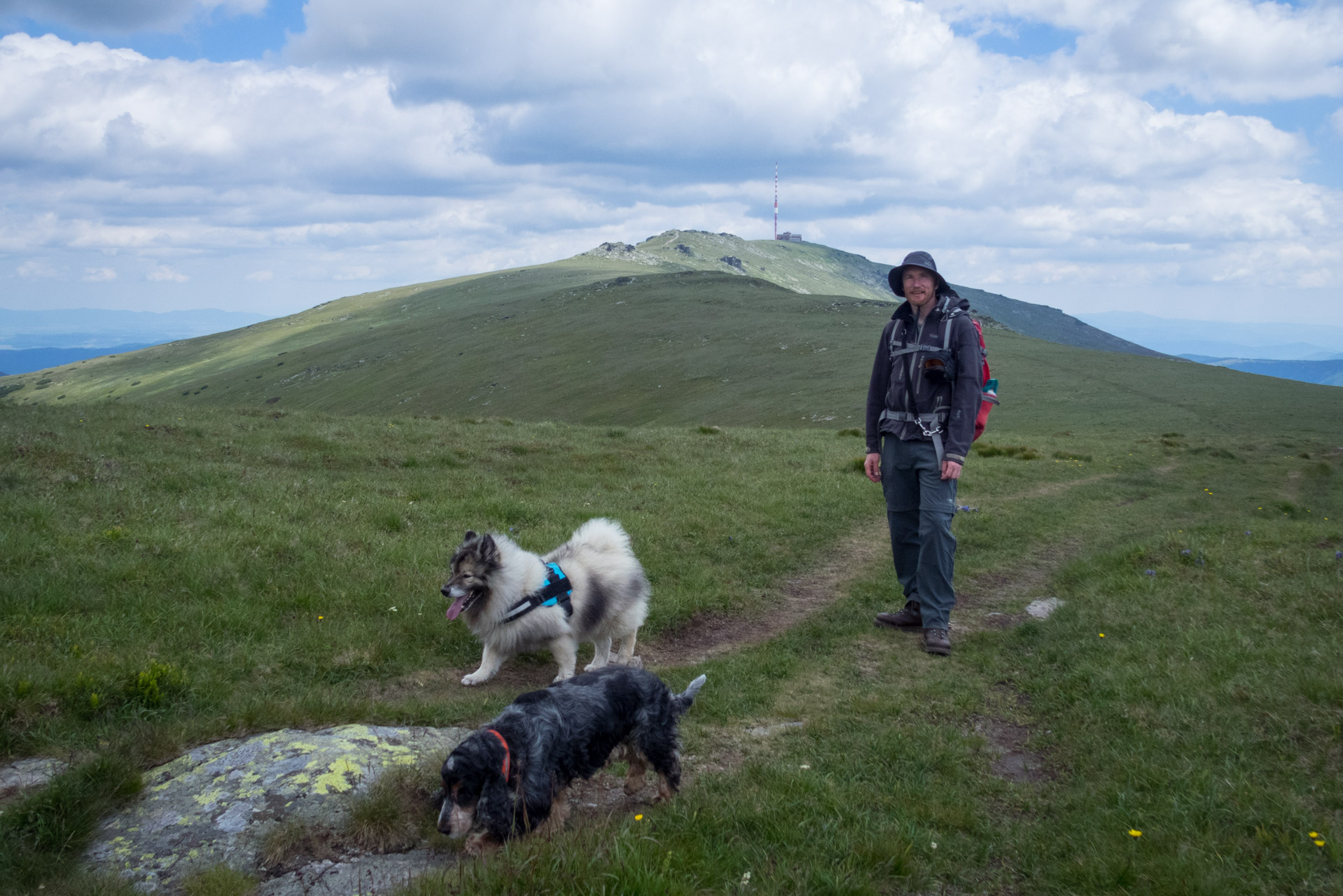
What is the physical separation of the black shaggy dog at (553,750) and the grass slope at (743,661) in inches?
16.7

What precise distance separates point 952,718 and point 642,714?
344 cm

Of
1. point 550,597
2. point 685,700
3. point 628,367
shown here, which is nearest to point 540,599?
point 550,597

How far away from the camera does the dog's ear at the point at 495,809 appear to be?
15.2 feet

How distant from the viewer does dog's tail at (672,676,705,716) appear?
5.79 meters

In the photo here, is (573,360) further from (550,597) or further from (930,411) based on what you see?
(550,597)

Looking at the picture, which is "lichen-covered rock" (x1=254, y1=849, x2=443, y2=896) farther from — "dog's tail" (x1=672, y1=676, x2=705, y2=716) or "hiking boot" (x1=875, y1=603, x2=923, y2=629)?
"hiking boot" (x1=875, y1=603, x2=923, y2=629)

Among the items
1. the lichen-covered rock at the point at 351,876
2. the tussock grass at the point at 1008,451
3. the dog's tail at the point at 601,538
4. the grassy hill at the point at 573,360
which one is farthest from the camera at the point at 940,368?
the grassy hill at the point at 573,360

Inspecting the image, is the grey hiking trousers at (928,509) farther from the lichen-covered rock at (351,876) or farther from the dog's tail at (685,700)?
the lichen-covered rock at (351,876)

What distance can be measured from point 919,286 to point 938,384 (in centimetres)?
119

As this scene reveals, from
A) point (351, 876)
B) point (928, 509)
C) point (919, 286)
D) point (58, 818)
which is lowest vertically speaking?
point (351, 876)

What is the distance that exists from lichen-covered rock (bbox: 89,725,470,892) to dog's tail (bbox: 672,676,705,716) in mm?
1736

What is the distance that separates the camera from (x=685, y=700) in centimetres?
588

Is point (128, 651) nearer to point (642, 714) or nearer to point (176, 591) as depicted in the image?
point (176, 591)

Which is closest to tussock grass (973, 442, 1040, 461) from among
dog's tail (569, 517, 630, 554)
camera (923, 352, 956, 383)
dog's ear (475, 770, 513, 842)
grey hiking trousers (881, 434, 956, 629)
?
grey hiking trousers (881, 434, 956, 629)
